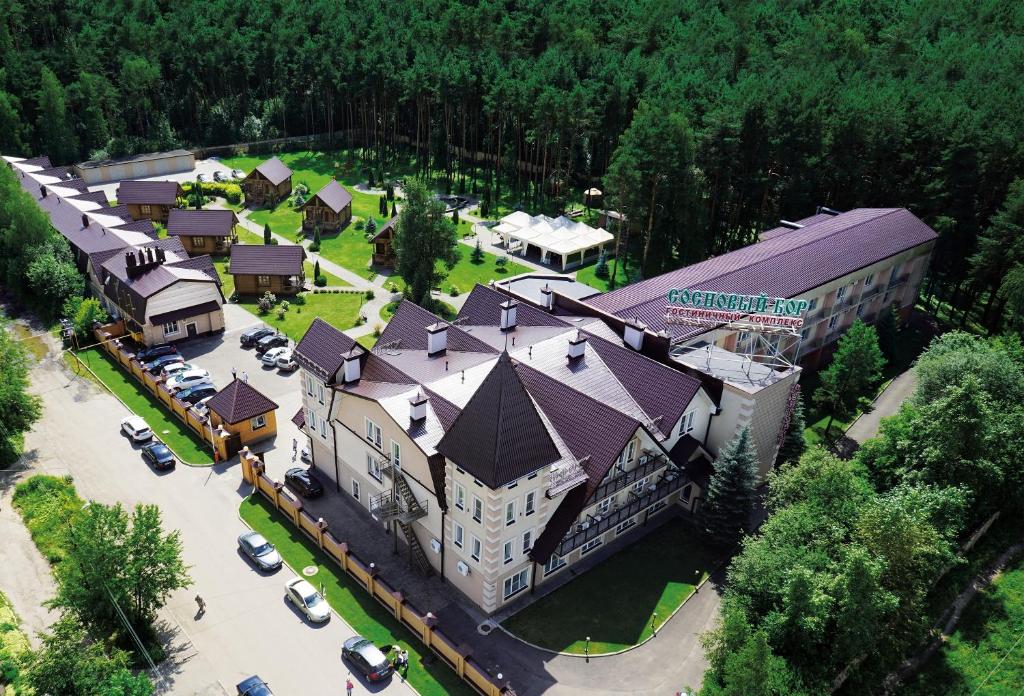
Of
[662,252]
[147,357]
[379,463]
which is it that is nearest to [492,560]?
[379,463]

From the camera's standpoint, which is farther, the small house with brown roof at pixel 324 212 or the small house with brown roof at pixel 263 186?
the small house with brown roof at pixel 263 186

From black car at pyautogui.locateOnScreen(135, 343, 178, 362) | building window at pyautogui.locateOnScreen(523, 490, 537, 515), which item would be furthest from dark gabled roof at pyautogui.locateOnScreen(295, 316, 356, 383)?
black car at pyautogui.locateOnScreen(135, 343, 178, 362)

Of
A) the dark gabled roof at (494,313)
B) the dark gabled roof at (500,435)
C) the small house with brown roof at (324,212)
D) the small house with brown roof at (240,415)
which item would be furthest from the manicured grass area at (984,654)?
the small house with brown roof at (324,212)

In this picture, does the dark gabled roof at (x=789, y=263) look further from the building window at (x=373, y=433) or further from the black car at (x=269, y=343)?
the black car at (x=269, y=343)

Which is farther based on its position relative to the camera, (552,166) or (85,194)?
(552,166)

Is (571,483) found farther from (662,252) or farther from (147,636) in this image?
(662,252)

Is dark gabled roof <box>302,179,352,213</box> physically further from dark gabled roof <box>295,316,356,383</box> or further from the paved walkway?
the paved walkway

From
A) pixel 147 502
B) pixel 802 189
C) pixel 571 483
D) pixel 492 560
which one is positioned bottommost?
pixel 147 502
